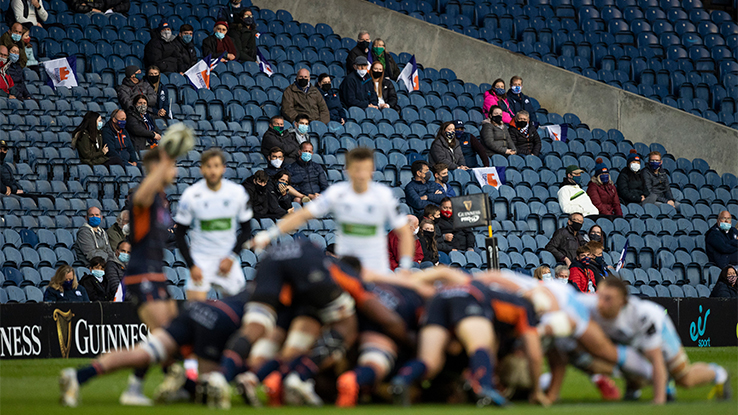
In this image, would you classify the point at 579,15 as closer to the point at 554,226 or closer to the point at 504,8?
the point at 504,8

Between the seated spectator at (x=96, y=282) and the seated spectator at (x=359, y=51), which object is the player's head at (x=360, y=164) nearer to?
the seated spectator at (x=96, y=282)

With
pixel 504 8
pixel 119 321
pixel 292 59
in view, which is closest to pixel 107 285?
pixel 119 321

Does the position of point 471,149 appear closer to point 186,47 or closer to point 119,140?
point 186,47

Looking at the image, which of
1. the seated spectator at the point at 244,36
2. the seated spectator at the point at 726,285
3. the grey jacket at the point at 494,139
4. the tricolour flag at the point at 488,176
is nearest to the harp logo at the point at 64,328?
the tricolour flag at the point at 488,176

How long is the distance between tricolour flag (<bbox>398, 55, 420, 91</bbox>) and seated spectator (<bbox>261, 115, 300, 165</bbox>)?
14.1ft

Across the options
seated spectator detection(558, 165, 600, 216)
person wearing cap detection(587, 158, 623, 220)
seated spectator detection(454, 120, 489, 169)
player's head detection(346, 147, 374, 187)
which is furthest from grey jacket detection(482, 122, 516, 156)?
player's head detection(346, 147, 374, 187)

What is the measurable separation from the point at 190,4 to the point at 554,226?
29.2ft

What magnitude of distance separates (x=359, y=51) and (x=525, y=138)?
3.69 meters

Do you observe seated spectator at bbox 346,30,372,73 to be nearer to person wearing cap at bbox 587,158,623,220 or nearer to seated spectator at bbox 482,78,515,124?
seated spectator at bbox 482,78,515,124

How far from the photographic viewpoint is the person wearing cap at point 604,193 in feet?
57.7

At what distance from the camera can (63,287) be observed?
41.9 ft

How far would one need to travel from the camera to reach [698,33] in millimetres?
23078

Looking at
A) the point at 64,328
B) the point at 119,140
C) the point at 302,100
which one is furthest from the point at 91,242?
the point at 302,100

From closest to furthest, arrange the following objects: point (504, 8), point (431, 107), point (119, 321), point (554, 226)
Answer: point (119, 321)
point (554, 226)
point (431, 107)
point (504, 8)
